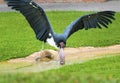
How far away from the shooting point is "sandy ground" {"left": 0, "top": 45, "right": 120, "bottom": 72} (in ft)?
34.5

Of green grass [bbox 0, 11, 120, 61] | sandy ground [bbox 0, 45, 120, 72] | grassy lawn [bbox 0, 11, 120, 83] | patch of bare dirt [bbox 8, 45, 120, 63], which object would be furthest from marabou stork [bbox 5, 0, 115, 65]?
green grass [bbox 0, 11, 120, 61]

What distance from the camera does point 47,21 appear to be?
22.0 ft

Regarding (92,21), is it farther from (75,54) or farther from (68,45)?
(68,45)

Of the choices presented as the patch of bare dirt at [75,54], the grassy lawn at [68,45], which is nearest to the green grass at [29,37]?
Result: the grassy lawn at [68,45]

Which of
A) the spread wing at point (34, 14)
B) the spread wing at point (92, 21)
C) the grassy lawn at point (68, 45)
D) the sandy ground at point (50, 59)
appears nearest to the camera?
the grassy lawn at point (68, 45)

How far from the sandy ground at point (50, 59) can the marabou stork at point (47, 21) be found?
326 cm

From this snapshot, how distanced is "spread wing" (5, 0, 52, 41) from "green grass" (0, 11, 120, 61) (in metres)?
4.63

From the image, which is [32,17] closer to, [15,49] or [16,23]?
[15,49]

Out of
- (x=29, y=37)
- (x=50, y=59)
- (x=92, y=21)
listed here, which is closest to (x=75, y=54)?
(x=50, y=59)

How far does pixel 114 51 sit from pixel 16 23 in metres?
4.73

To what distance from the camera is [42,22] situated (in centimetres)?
671

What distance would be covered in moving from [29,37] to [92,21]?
662 cm

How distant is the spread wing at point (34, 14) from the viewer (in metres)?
6.46

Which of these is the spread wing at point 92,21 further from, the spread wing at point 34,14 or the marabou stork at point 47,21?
the spread wing at point 34,14
